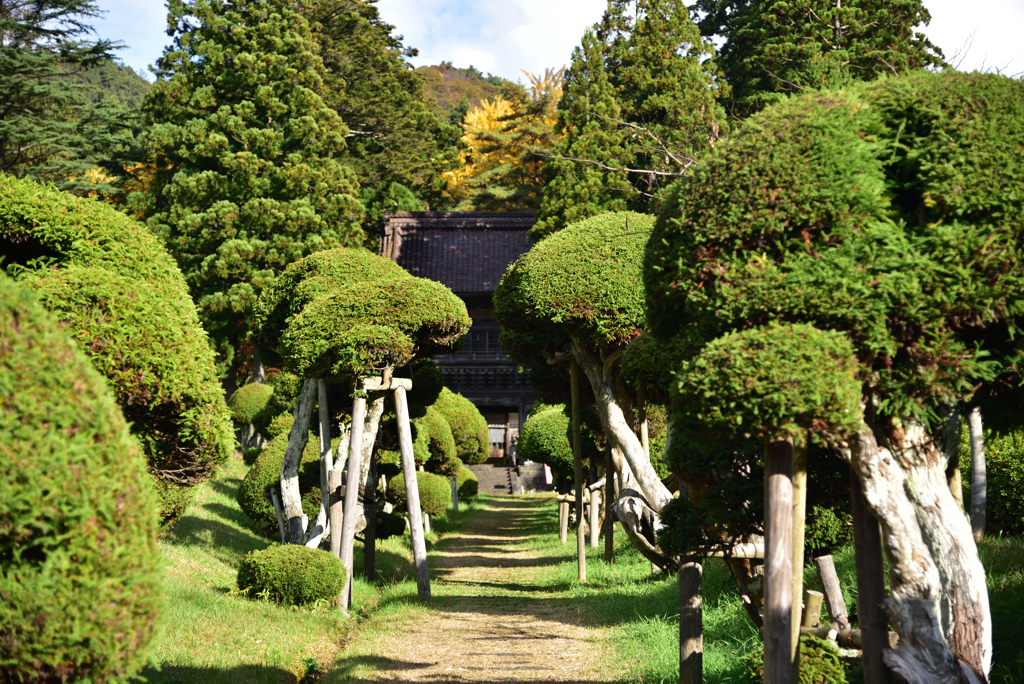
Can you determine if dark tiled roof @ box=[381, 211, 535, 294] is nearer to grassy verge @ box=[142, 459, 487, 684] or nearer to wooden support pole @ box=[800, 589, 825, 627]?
grassy verge @ box=[142, 459, 487, 684]

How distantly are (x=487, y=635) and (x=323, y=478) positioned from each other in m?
3.12

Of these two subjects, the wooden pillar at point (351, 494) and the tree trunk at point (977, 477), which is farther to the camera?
the wooden pillar at point (351, 494)

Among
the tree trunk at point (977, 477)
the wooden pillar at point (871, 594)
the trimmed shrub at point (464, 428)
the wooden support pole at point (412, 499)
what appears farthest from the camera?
the trimmed shrub at point (464, 428)

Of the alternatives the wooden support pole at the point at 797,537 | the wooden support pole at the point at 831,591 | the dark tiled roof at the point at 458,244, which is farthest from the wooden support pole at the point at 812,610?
the dark tiled roof at the point at 458,244

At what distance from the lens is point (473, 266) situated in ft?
89.7

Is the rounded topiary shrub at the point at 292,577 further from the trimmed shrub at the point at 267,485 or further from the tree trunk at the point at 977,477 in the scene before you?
the tree trunk at the point at 977,477

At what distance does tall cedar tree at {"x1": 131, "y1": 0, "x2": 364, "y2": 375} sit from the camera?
20.8 metres

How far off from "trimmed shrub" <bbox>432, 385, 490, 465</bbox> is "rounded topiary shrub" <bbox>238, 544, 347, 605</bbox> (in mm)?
11184

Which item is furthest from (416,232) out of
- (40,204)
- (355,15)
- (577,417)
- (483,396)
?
(40,204)

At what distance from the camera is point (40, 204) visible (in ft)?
15.8

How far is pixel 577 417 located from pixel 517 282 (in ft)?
7.56

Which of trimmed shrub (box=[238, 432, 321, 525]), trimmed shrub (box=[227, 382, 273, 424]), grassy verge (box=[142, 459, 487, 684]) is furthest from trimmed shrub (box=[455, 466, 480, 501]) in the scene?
trimmed shrub (box=[238, 432, 321, 525])

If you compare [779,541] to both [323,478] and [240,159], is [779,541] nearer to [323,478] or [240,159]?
[323,478]

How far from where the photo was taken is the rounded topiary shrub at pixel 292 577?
8914 millimetres
